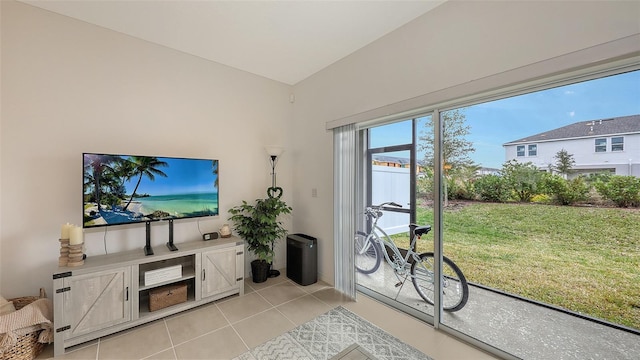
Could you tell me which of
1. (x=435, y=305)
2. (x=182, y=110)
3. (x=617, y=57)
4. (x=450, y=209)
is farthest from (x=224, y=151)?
(x=617, y=57)

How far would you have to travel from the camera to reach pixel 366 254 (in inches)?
115

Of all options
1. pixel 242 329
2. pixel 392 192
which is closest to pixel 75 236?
pixel 242 329

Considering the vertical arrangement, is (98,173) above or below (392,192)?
above

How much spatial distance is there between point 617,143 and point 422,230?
54.1 inches

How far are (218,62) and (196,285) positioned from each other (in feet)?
8.82

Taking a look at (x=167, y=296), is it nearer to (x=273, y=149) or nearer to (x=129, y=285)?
(x=129, y=285)

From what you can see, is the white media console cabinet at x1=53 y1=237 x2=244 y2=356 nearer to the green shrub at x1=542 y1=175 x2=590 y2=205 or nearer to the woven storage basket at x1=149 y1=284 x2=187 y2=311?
the woven storage basket at x1=149 y1=284 x2=187 y2=311

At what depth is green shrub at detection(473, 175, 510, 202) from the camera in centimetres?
191

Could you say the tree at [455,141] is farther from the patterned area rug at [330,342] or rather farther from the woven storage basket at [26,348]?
the woven storage basket at [26,348]

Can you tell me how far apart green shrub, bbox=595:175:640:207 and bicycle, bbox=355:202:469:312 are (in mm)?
1104

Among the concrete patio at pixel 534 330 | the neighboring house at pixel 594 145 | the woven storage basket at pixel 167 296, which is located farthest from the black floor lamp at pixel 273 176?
the neighboring house at pixel 594 145

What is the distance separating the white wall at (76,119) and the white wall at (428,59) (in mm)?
1144

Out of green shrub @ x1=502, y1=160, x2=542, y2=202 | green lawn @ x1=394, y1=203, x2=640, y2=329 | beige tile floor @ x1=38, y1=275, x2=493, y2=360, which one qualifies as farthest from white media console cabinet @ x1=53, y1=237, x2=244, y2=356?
green shrub @ x1=502, y1=160, x2=542, y2=202

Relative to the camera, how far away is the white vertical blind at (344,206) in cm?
281
